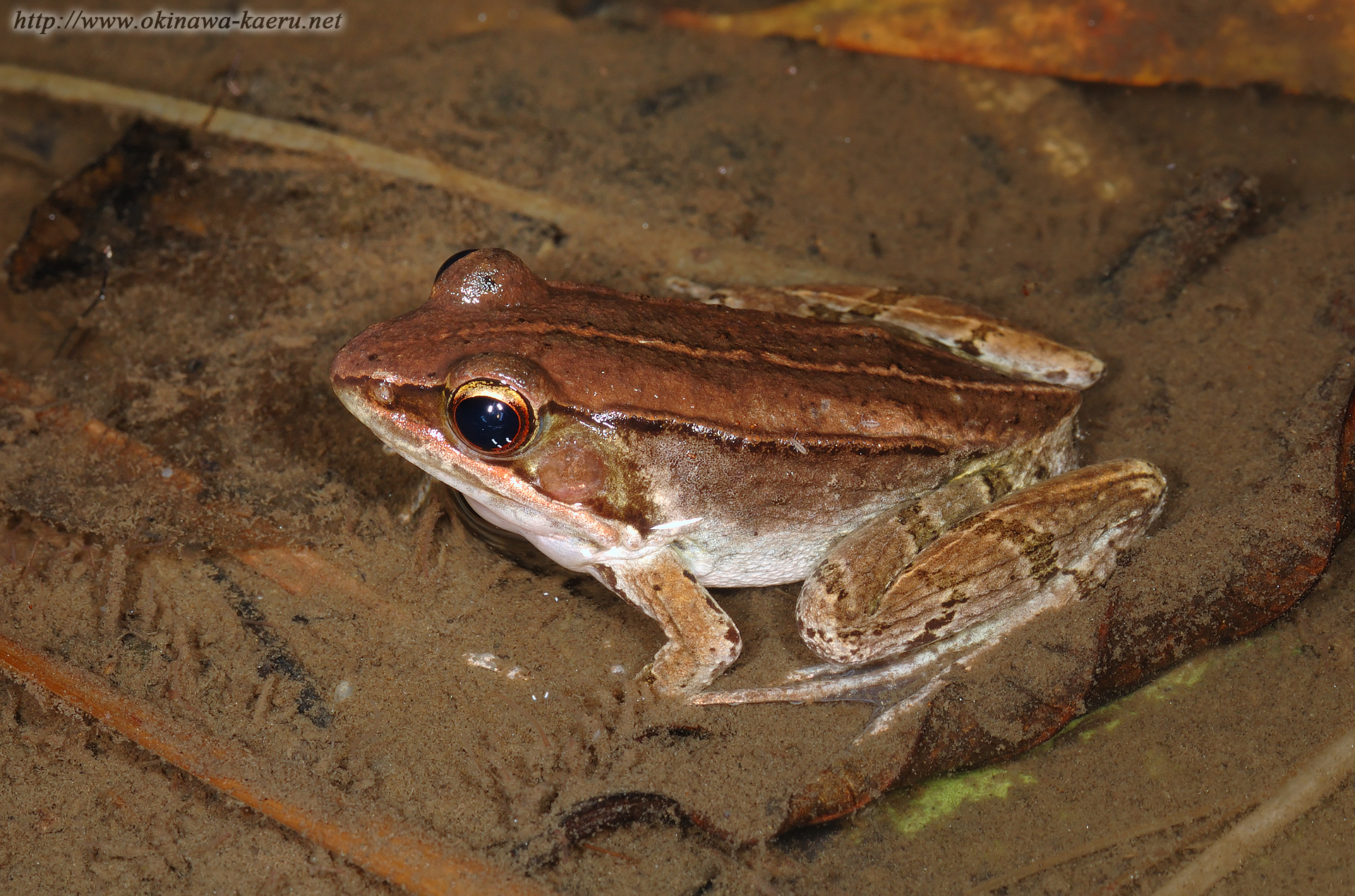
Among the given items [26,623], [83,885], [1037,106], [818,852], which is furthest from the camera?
[1037,106]

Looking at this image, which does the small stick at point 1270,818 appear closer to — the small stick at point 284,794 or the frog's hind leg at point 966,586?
the frog's hind leg at point 966,586

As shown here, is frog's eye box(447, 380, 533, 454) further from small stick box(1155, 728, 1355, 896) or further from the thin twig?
small stick box(1155, 728, 1355, 896)

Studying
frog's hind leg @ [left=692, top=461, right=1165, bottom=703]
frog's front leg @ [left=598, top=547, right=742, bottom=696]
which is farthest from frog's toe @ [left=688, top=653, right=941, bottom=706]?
frog's front leg @ [left=598, top=547, right=742, bottom=696]

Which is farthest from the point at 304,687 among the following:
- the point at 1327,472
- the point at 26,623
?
the point at 1327,472

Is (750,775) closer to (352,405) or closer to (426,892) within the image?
(426,892)

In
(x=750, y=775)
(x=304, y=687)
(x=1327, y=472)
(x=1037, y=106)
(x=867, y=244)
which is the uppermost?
(x=1037, y=106)

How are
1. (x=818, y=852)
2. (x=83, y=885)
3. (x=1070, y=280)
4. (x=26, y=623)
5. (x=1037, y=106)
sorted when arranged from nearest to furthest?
(x=83, y=885) < (x=818, y=852) < (x=26, y=623) < (x=1070, y=280) < (x=1037, y=106)

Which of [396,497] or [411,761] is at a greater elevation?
[396,497]
